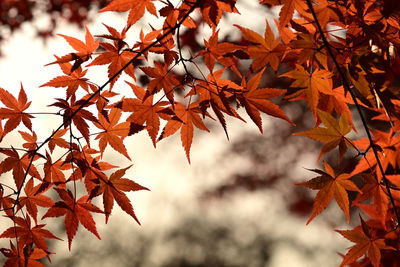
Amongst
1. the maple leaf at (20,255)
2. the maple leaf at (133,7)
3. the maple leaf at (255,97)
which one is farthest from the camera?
the maple leaf at (20,255)

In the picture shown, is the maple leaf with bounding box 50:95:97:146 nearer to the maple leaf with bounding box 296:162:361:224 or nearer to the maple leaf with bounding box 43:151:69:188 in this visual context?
the maple leaf with bounding box 43:151:69:188

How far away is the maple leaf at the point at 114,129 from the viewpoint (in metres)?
1.02

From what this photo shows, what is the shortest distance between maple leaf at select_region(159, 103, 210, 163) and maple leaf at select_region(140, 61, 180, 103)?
0.20 ft

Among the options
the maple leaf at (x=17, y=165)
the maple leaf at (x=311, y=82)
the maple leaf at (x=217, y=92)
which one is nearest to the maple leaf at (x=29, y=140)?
the maple leaf at (x=17, y=165)

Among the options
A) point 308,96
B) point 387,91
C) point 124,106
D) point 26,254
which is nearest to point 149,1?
point 124,106

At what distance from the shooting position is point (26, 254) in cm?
103

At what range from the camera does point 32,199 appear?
1085 mm

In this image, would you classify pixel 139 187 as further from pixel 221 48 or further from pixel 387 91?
pixel 387 91

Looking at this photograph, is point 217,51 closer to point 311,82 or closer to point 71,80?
point 311,82

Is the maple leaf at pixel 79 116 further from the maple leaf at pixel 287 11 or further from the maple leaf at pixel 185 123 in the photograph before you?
the maple leaf at pixel 287 11

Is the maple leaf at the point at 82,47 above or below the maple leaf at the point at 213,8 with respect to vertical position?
above

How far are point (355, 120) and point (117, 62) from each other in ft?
15.3

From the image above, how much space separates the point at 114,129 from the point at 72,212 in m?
0.29

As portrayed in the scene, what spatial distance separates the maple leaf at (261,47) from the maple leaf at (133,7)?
11.2 inches
